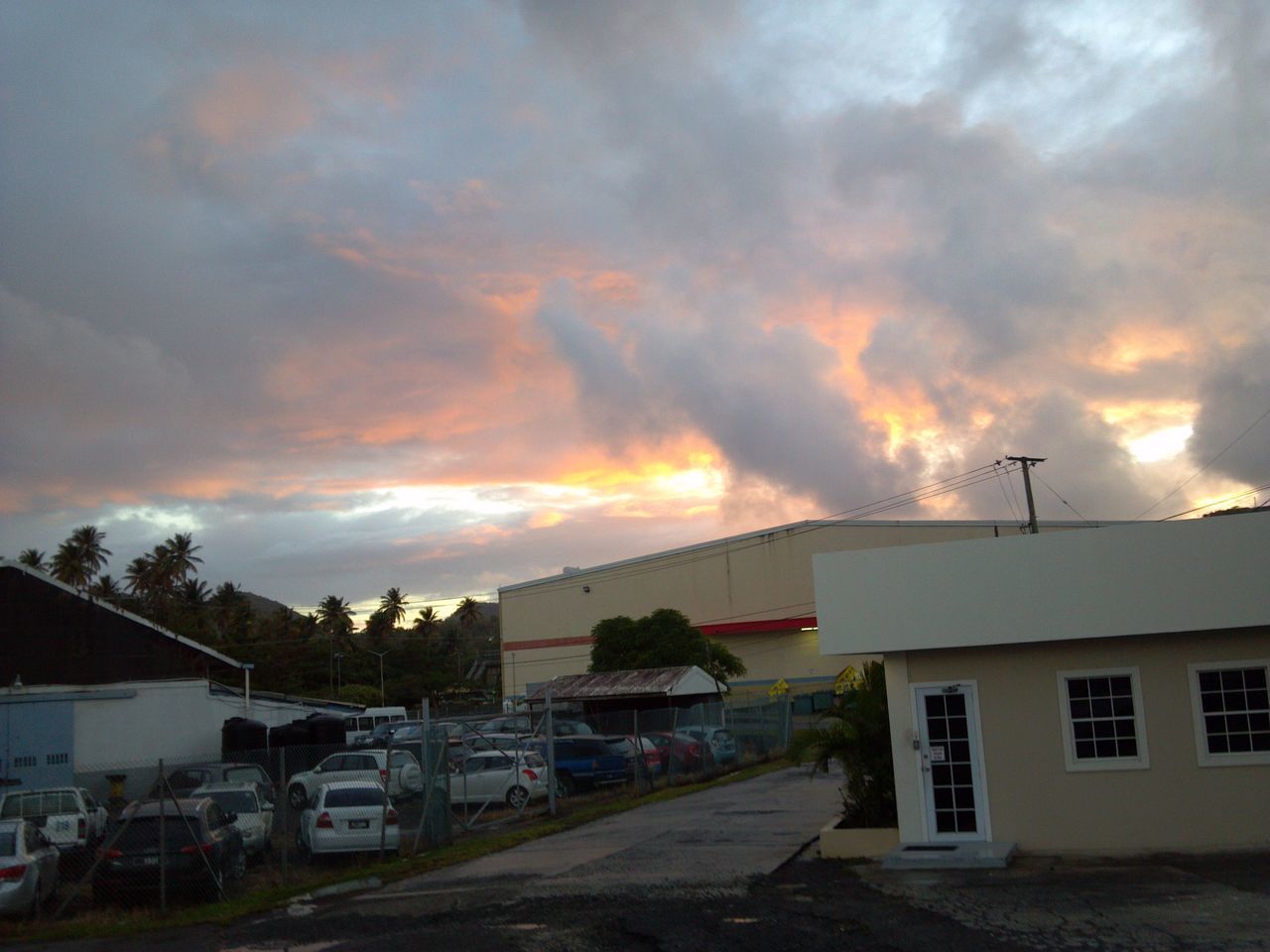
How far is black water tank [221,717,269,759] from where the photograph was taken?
38094 millimetres

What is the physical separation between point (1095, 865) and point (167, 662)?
3359 cm

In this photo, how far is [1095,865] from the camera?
14586mm

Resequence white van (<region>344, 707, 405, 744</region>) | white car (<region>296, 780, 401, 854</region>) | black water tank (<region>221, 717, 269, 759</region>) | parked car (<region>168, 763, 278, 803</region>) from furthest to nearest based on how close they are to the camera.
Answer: white van (<region>344, 707, 405, 744</region>)
black water tank (<region>221, 717, 269, 759</region>)
parked car (<region>168, 763, 278, 803</region>)
white car (<region>296, 780, 401, 854</region>)

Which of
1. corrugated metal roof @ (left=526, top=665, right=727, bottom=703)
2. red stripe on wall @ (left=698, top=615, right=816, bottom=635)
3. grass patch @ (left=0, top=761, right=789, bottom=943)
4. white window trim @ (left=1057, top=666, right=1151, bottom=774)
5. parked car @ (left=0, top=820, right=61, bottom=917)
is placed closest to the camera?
grass patch @ (left=0, top=761, right=789, bottom=943)

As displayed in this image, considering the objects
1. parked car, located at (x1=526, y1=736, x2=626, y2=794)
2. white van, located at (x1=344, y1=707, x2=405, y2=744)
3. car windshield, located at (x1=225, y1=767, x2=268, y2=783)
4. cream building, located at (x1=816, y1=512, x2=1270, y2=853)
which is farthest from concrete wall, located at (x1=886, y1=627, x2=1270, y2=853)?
white van, located at (x1=344, y1=707, x2=405, y2=744)

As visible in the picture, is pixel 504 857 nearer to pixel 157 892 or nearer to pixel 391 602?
pixel 157 892

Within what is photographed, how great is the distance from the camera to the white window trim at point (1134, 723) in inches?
607

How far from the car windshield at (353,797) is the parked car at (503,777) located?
6.60 m

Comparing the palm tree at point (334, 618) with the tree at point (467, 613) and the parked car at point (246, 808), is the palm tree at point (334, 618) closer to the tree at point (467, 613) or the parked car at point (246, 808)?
the tree at point (467, 613)

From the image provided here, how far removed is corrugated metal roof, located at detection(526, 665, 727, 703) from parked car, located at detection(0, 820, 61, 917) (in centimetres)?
3140

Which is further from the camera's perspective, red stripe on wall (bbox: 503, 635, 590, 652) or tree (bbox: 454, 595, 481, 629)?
tree (bbox: 454, 595, 481, 629)

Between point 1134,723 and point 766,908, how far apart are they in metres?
6.13

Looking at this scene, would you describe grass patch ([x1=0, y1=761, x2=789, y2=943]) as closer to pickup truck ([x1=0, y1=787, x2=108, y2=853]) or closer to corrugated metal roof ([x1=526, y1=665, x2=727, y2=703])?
pickup truck ([x1=0, y1=787, x2=108, y2=853])

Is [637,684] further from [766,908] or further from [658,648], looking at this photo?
[766,908]
